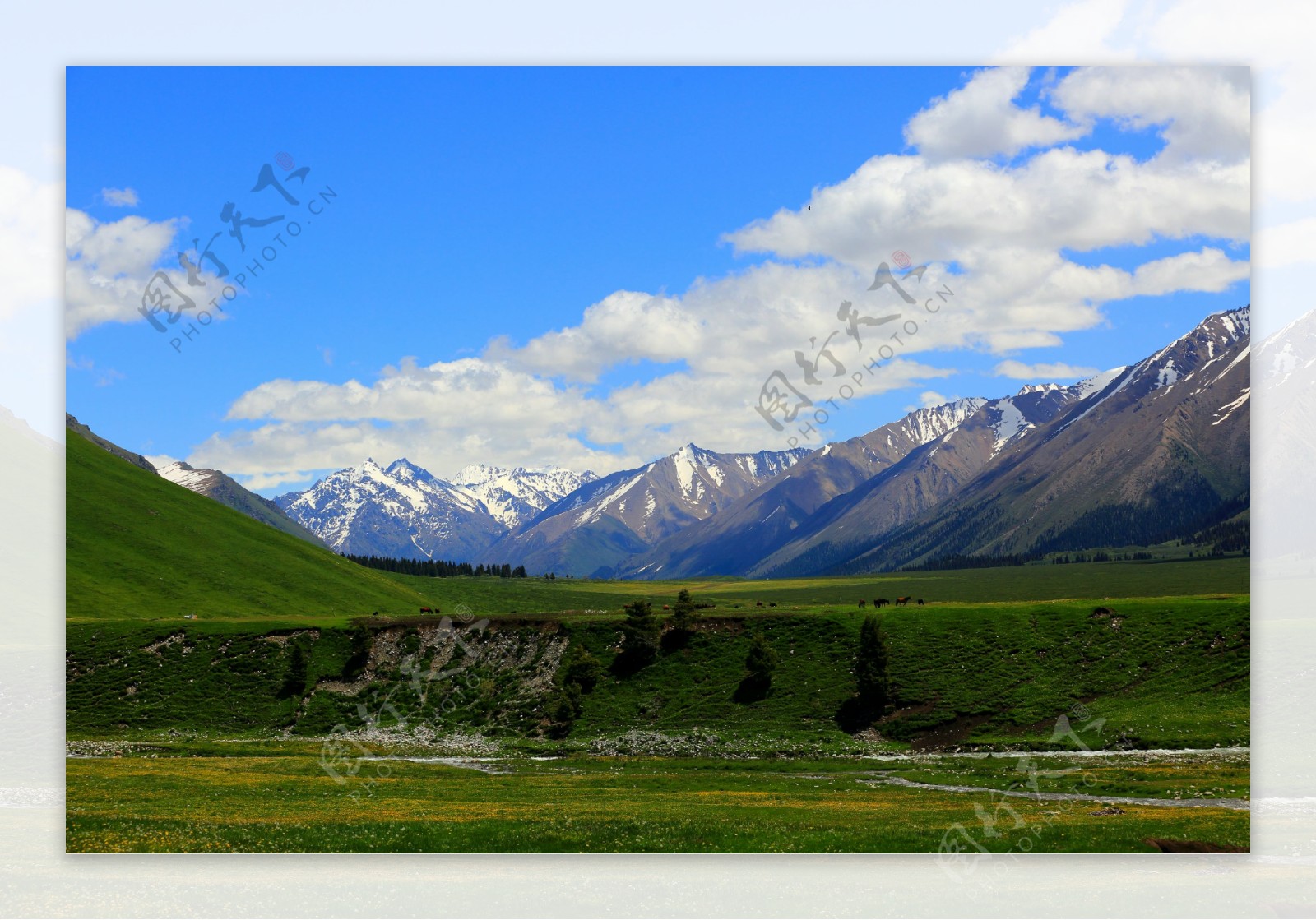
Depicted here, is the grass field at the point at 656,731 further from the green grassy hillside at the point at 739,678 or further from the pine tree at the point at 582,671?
the pine tree at the point at 582,671

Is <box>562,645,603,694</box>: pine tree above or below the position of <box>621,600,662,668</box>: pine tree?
below

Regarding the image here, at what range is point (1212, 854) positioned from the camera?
42.0 meters

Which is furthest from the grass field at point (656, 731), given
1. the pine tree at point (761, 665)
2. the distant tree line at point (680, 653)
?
the pine tree at point (761, 665)

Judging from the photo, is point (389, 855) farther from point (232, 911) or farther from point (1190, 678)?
point (1190, 678)

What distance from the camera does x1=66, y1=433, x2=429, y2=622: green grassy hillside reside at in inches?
5714

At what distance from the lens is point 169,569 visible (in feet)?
533

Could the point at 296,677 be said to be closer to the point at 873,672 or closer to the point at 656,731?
the point at 656,731

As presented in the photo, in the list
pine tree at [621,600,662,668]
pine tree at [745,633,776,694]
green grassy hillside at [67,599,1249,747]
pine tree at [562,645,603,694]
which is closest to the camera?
green grassy hillside at [67,599,1249,747]

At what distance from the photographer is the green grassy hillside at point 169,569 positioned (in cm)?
14512

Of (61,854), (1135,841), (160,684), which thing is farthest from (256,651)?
(1135,841)

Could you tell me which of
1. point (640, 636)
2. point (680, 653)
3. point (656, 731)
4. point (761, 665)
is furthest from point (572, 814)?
point (680, 653)

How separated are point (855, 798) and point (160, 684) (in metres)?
75.2

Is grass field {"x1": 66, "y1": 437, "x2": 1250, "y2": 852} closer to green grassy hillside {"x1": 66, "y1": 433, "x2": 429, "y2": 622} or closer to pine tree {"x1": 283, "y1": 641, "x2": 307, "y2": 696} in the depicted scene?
pine tree {"x1": 283, "y1": 641, "x2": 307, "y2": 696}

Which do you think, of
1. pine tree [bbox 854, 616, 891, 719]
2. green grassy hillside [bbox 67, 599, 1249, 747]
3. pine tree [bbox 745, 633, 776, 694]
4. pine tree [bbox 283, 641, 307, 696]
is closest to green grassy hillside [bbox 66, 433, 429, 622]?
green grassy hillside [bbox 67, 599, 1249, 747]
